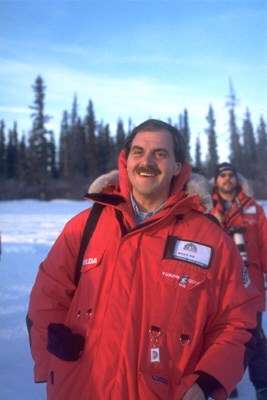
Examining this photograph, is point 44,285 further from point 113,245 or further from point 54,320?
point 113,245

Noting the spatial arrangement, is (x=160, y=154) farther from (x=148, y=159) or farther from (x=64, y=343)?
(x=64, y=343)

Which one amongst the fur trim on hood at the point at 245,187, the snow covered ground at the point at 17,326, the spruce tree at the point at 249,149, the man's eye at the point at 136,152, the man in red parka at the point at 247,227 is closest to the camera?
the man's eye at the point at 136,152

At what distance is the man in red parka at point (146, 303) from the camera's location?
62.9 inches

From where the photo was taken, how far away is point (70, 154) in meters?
44.6

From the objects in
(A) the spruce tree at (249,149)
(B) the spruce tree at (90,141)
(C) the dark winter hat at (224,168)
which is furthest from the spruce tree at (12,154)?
(C) the dark winter hat at (224,168)

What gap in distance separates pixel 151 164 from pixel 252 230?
198 centimetres

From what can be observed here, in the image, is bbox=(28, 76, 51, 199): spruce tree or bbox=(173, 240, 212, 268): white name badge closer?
bbox=(173, 240, 212, 268): white name badge

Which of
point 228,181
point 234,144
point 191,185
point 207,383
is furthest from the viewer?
point 234,144

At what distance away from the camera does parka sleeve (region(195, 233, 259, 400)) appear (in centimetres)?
163

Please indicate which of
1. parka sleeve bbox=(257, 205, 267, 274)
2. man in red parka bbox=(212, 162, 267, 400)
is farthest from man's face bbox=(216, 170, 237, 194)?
parka sleeve bbox=(257, 205, 267, 274)

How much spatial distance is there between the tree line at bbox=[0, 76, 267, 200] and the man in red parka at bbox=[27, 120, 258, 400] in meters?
32.8

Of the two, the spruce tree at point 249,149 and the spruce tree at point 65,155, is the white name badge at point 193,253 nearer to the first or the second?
the spruce tree at point 249,149

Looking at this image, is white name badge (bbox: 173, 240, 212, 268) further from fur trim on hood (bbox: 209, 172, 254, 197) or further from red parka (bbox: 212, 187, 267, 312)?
fur trim on hood (bbox: 209, 172, 254, 197)

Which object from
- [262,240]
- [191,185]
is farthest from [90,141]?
[191,185]
